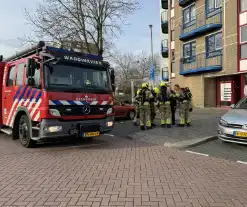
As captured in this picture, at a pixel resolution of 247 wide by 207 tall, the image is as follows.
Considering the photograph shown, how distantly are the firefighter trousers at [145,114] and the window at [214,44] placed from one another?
39.7ft

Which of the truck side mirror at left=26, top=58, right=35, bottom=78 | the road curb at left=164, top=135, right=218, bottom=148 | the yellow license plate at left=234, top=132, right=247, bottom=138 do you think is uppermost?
the truck side mirror at left=26, top=58, right=35, bottom=78

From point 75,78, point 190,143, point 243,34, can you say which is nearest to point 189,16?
point 243,34

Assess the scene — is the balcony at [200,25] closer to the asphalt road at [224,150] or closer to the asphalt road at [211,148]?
the asphalt road at [211,148]

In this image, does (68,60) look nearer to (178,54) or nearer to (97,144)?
(97,144)

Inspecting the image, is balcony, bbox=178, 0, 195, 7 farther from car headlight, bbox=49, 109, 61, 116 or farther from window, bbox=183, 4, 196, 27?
car headlight, bbox=49, 109, 61, 116

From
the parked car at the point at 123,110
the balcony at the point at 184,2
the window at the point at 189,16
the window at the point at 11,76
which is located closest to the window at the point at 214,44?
the window at the point at 189,16

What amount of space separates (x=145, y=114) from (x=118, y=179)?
566 cm

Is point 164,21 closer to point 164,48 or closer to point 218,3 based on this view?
point 164,48

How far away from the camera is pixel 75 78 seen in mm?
7156

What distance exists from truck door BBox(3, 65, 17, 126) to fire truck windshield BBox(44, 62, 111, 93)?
84.5 inches

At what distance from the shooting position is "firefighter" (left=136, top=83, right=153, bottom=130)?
33.4 ft

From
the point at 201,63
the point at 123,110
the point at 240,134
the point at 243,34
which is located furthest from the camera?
the point at 201,63

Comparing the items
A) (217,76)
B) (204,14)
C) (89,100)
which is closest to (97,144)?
(89,100)

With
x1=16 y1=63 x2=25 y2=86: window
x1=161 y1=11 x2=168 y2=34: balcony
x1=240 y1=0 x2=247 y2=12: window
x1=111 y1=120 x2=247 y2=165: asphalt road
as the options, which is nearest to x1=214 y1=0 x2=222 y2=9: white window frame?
x1=240 y1=0 x2=247 y2=12: window
